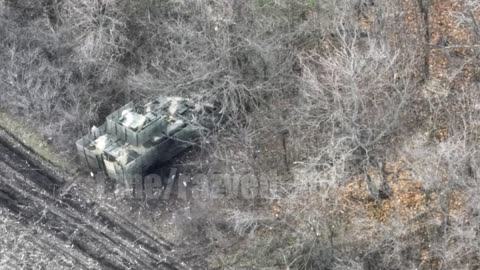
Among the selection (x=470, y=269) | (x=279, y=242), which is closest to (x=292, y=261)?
(x=279, y=242)

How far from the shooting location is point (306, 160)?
20.7 metres

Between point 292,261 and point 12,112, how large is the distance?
38.6 ft

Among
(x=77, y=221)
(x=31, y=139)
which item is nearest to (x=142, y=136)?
(x=77, y=221)

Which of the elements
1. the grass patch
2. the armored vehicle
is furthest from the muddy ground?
the armored vehicle

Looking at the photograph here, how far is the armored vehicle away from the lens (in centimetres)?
2097

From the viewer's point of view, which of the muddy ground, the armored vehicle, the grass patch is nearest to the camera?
the muddy ground

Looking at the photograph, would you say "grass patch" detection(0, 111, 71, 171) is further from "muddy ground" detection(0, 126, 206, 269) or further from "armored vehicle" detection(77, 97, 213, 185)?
"armored vehicle" detection(77, 97, 213, 185)

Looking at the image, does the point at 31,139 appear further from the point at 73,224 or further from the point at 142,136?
the point at 142,136

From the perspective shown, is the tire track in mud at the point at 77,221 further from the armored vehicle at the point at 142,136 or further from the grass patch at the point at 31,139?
the armored vehicle at the point at 142,136

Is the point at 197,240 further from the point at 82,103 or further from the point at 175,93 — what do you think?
the point at 82,103

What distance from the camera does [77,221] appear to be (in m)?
20.5

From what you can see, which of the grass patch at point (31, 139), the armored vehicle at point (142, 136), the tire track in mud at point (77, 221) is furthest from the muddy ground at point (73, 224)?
the armored vehicle at point (142, 136)

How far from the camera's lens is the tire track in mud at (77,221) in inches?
766

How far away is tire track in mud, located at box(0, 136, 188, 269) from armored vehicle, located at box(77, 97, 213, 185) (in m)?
1.36
